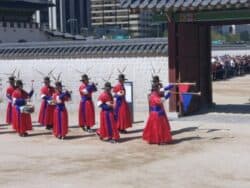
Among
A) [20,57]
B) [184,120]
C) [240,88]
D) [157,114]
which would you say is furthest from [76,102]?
[240,88]

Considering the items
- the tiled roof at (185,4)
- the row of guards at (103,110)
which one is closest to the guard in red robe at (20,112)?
the row of guards at (103,110)

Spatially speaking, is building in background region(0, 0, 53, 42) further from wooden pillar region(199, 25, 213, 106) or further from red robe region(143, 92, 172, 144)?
red robe region(143, 92, 172, 144)

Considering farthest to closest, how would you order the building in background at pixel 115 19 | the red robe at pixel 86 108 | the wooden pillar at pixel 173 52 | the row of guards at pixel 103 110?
the building in background at pixel 115 19
the wooden pillar at pixel 173 52
the red robe at pixel 86 108
the row of guards at pixel 103 110

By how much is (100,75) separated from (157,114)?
6.89 m

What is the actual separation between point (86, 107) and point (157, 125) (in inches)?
114

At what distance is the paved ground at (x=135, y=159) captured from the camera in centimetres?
936

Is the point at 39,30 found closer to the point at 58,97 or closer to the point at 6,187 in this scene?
the point at 58,97

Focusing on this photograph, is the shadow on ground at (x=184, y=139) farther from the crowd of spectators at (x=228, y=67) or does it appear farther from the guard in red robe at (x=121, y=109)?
the crowd of spectators at (x=228, y=67)

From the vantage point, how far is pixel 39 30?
4709 centimetres

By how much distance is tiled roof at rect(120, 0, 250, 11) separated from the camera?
15195 millimetres

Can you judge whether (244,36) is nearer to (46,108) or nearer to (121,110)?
(46,108)

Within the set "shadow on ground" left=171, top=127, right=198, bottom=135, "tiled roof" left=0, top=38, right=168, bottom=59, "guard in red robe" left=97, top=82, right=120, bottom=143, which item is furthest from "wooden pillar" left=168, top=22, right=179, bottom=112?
"guard in red robe" left=97, top=82, right=120, bottom=143

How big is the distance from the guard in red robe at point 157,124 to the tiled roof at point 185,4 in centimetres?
369

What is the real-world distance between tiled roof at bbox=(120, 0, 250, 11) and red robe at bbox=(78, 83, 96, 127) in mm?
2767
